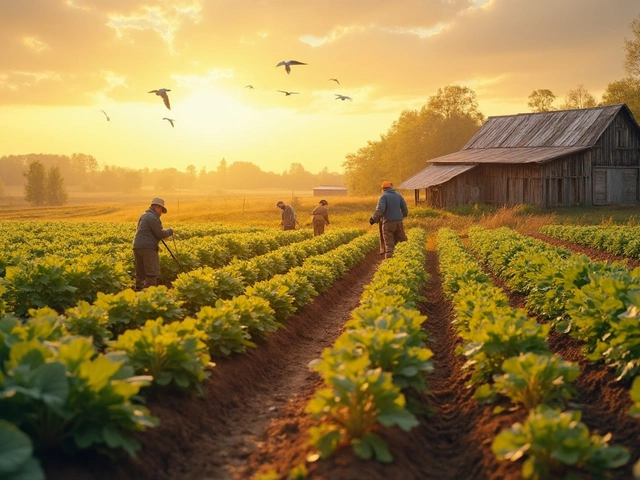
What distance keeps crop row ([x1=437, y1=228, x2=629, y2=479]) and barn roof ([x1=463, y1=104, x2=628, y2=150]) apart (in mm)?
39206

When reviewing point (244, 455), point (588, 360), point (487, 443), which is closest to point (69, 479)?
point (244, 455)

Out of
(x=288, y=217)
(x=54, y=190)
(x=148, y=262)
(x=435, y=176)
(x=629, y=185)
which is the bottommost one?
(x=148, y=262)

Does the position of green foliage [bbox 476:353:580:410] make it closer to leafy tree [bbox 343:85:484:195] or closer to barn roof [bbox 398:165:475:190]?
barn roof [bbox 398:165:475:190]

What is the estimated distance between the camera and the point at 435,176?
4509 cm

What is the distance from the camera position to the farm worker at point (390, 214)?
54.8 feet

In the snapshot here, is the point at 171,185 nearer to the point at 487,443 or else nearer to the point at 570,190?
the point at 570,190

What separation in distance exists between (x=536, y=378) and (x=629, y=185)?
43.6 meters

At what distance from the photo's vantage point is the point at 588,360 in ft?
25.2

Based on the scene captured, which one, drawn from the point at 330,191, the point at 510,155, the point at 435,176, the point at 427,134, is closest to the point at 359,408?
the point at 510,155

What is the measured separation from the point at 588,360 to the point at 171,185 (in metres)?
172

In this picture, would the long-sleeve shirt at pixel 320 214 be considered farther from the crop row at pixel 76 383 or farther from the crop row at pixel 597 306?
the crop row at pixel 76 383

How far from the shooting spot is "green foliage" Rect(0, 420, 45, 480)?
367cm

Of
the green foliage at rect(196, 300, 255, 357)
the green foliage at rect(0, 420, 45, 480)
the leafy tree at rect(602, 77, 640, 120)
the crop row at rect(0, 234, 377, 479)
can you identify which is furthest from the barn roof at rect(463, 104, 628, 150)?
the green foliage at rect(0, 420, 45, 480)

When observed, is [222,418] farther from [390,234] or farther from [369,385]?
[390,234]
